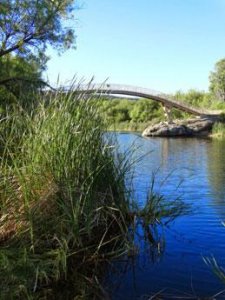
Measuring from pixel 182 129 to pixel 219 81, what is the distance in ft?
76.6

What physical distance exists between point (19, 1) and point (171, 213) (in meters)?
16.9

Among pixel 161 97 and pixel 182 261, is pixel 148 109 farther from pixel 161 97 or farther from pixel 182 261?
pixel 182 261

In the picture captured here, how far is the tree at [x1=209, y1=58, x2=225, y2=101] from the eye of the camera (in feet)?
243

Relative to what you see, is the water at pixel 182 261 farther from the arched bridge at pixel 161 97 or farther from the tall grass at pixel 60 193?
the arched bridge at pixel 161 97

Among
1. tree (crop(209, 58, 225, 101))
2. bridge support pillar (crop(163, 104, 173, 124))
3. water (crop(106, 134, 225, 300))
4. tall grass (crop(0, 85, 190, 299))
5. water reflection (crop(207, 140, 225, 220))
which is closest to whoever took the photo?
tall grass (crop(0, 85, 190, 299))

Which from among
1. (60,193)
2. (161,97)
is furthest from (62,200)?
(161,97)

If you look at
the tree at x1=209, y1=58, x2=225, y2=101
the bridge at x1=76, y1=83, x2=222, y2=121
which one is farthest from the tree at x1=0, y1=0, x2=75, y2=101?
the tree at x1=209, y1=58, x2=225, y2=101

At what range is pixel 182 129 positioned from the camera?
5431 centimetres

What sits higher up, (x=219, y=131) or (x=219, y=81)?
(x=219, y=81)

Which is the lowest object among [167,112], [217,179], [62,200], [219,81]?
[217,179]

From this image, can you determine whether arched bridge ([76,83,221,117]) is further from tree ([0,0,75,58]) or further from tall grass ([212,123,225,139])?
tree ([0,0,75,58])

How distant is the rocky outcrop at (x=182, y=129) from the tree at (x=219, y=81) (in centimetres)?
1985

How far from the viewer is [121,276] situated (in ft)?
23.4

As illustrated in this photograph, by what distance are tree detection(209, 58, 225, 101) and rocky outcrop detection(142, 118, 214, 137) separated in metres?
19.9
